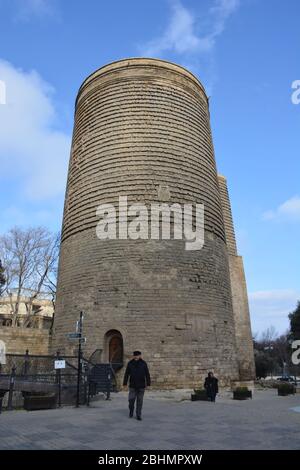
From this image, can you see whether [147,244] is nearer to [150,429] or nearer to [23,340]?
[23,340]

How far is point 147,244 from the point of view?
733 inches

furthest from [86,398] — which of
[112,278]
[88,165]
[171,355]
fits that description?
[88,165]

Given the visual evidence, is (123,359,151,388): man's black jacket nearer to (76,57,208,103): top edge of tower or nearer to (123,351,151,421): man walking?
(123,351,151,421): man walking

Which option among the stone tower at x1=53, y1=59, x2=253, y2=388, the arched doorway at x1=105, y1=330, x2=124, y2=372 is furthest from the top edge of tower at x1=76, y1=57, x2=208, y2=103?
the arched doorway at x1=105, y1=330, x2=124, y2=372

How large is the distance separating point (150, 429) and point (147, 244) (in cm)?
1145

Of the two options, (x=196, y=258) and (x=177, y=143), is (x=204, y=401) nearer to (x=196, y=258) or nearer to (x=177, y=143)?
(x=196, y=258)

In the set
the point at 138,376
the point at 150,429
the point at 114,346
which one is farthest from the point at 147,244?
the point at 150,429

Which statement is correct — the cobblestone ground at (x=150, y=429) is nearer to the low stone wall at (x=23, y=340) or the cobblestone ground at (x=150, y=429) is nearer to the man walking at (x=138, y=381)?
the man walking at (x=138, y=381)

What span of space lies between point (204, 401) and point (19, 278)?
24.0 m

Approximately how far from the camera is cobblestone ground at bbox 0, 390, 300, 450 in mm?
6164

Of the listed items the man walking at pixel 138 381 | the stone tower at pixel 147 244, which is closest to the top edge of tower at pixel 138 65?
the stone tower at pixel 147 244

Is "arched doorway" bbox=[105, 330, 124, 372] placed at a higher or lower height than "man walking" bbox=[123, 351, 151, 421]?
higher

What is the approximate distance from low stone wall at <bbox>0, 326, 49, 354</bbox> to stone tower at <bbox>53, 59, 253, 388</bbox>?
11.3ft

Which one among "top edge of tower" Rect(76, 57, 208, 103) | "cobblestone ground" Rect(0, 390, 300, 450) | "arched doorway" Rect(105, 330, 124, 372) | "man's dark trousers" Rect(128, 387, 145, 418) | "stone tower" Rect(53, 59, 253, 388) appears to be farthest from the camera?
"top edge of tower" Rect(76, 57, 208, 103)
